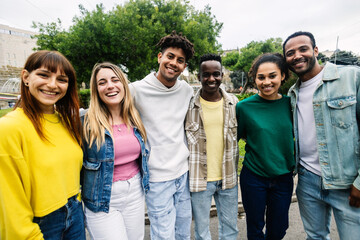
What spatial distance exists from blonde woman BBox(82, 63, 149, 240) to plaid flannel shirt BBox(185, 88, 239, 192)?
0.56 meters

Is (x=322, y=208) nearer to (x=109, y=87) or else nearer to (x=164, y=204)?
(x=164, y=204)

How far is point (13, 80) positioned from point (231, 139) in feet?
169

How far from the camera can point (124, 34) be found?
9.33 meters

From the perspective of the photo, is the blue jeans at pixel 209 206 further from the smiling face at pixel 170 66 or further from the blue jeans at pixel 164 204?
the smiling face at pixel 170 66

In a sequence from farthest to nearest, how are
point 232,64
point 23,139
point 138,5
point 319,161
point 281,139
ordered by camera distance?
point 232,64, point 138,5, point 281,139, point 319,161, point 23,139

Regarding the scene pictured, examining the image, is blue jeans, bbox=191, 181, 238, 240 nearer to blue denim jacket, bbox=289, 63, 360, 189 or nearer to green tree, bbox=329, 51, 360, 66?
blue denim jacket, bbox=289, 63, 360, 189

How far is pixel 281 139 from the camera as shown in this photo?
2.01m

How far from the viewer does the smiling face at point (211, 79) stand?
2225 mm

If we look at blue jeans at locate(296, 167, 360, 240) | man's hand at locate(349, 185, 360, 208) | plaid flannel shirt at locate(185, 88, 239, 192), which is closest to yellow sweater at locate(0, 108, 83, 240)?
plaid flannel shirt at locate(185, 88, 239, 192)

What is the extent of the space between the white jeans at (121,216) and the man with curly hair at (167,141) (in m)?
0.20

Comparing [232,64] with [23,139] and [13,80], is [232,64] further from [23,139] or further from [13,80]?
[13,80]

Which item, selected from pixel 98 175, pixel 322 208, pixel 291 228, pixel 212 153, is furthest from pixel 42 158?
pixel 291 228

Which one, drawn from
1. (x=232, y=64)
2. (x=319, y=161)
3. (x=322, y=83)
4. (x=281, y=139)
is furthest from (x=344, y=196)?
(x=232, y=64)

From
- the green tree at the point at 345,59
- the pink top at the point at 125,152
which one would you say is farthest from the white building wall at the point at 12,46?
the green tree at the point at 345,59
